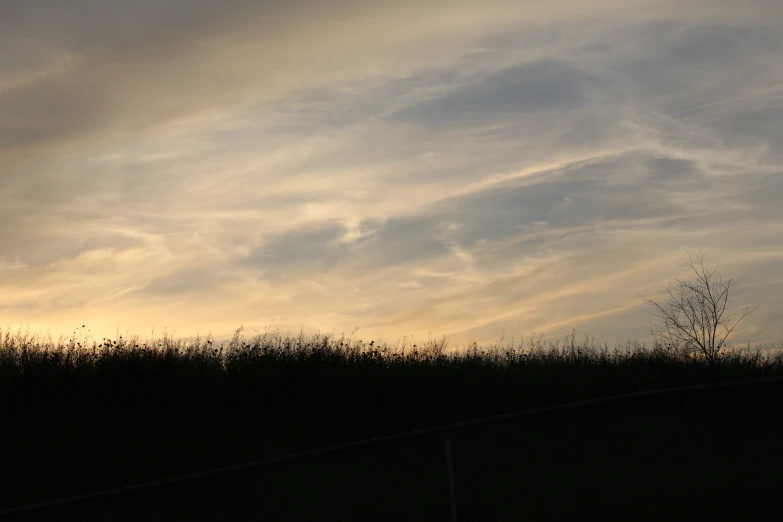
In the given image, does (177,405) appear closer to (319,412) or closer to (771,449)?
(319,412)

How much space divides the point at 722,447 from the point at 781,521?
110 inches

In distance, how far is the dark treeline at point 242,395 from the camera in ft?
45.3

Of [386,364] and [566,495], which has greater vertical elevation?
[386,364]

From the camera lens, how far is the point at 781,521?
8.21 meters

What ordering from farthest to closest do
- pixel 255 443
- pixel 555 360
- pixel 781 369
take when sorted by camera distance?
pixel 555 360
pixel 781 369
pixel 255 443

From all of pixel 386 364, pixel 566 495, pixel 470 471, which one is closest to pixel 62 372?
pixel 386 364

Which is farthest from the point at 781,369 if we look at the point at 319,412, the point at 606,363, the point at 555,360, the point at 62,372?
the point at 62,372

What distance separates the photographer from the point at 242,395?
1603 centimetres

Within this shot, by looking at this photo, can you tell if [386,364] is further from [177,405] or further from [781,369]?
[781,369]

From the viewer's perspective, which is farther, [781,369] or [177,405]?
[781,369]

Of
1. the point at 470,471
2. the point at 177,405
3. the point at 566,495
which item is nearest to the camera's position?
the point at 566,495

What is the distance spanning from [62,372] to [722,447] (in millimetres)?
13271

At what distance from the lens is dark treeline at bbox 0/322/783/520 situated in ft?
45.3

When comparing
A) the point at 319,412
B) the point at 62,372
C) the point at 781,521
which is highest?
the point at 62,372
